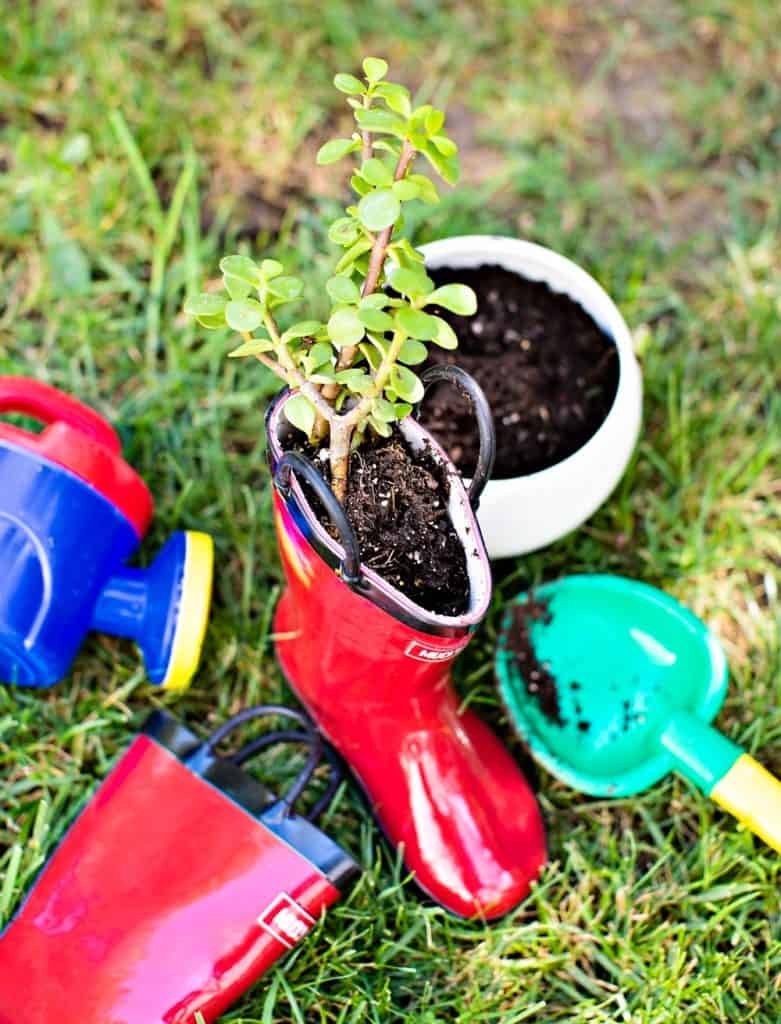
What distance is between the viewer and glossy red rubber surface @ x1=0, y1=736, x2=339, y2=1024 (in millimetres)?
1015

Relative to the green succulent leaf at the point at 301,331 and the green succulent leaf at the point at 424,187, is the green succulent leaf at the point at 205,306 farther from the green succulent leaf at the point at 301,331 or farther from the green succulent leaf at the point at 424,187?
the green succulent leaf at the point at 424,187

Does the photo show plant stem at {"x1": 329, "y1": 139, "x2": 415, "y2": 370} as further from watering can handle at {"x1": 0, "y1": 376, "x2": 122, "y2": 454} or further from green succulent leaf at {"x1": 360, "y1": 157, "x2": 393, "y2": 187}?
watering can handle at {"x1": 0, "y1": 376, "x2": 122, "y2": 454}

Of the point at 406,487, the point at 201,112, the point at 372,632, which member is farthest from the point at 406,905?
the point at 201,112

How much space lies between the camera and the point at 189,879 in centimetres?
106

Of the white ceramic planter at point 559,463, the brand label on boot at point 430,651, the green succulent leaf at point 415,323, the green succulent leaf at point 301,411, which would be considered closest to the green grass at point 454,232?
the white ceramic planter at point 559,463

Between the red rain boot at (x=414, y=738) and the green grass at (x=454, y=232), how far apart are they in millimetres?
36

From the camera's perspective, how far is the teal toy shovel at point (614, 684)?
120 cm

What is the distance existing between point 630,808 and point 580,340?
1.69ft

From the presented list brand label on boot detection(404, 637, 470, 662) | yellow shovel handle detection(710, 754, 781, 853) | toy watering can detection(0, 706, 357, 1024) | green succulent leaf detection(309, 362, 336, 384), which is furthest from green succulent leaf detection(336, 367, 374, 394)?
yellow shovel handle detection(710, 754, 781, 853)

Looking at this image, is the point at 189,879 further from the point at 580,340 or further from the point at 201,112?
the point at 201,112

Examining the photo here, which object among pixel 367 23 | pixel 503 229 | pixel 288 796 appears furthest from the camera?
pixel 367 23

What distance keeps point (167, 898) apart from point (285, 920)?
0.37ft

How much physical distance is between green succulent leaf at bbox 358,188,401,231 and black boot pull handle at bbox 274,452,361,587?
19 cm

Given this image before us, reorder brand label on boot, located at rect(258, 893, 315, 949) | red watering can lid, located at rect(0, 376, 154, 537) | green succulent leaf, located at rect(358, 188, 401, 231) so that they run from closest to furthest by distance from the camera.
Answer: green succulent leaf, located at rect(358, 188, 401, 231) → brand label on boot, located at rect(258, 893, 315, 949) → red watering can lid, located at rect(0, 376, 154, 537)
